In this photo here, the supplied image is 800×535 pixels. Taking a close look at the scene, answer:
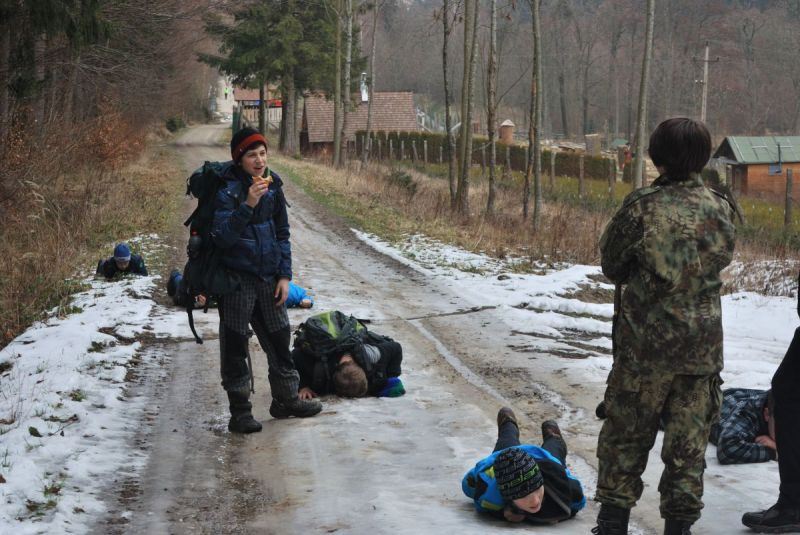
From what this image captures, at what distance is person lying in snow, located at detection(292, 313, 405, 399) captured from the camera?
24.2 feet

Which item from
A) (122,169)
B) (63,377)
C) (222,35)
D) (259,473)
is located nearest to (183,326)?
(63,377)

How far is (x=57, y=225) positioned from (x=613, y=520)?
40.9ft

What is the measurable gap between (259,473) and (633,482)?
2415 millimetres

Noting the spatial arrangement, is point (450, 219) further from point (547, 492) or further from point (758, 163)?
point (758, 163)

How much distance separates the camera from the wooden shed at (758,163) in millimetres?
50778

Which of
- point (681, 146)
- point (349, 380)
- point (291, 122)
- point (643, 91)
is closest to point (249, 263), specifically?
point (349, 380)

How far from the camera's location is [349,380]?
7348 mm

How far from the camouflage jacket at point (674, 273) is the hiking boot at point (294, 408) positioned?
314 cm

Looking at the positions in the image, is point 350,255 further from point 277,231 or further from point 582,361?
point 277,231

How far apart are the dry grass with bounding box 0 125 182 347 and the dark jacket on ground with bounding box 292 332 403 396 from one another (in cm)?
401

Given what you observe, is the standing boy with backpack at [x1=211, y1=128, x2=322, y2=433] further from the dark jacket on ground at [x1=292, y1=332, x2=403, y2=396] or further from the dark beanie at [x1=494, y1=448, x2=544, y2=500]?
the dark beanie at [x1=494, y1=448, x2=544, y2=500]

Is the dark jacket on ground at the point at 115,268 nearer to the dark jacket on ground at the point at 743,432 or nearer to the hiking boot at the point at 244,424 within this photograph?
the hiking boot at the point at 244,424

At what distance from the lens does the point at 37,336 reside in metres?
9.22

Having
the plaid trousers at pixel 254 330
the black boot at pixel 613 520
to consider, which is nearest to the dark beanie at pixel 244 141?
the plaid trousers at pixel 254 330
